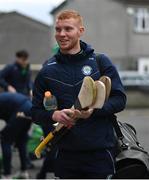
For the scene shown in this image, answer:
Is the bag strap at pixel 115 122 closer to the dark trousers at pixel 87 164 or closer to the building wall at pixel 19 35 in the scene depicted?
the dark trousers at pixel 87 164

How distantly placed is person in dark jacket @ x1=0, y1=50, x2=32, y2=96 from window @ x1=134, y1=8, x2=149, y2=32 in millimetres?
40997

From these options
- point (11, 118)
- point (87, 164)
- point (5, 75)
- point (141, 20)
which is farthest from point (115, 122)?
point (141, 20)

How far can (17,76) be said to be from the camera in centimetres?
900

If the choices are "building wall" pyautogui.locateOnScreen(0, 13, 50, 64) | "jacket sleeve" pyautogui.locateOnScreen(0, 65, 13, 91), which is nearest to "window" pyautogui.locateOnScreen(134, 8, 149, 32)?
"building wall" pyautogui.locateOnScreen(0, 13, 50, 64)

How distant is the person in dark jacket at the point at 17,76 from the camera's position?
8.79 metres

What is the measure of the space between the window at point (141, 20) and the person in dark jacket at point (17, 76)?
135 feet

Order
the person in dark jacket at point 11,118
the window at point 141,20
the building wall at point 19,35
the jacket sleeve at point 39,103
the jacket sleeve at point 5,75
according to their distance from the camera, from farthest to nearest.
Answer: the building wall at point 19,35
the window at point 141,20
the jacket sleeve at point 5,75
the person in dark jacket at point 11,118
the jacket sleeve at point 39,103

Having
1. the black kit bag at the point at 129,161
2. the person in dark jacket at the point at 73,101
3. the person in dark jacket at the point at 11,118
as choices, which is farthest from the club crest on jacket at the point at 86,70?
the person in dark jacket at the point at 11,118

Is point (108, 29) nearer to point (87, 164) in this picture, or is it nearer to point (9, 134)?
point (9, 134)

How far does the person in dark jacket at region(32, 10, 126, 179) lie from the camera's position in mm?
3584

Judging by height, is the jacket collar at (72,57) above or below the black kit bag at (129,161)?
above

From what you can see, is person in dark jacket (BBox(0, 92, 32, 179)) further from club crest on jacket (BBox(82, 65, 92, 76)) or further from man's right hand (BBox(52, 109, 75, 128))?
man's right hand (BBox(52, 109, 75, 128))

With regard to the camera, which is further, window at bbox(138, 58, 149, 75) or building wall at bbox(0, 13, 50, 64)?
building wall at bbox(0, 13, 50, 64)

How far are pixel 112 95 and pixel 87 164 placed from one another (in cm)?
45
